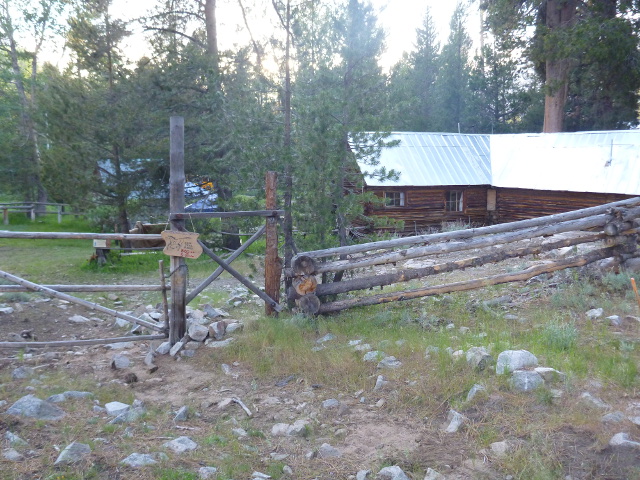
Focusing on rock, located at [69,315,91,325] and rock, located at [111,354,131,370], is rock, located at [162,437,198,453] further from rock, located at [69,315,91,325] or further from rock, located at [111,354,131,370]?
rock, located at [69,315,91,325]

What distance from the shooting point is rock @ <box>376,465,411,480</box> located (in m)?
4.09

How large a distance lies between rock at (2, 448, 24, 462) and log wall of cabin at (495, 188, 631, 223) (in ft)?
60.7

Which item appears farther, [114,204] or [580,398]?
[114,204]

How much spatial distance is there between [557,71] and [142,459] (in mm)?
24487

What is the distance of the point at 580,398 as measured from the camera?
15.8 feet

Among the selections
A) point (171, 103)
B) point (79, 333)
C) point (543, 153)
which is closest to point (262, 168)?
point (79, 333)

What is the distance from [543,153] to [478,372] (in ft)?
61.8

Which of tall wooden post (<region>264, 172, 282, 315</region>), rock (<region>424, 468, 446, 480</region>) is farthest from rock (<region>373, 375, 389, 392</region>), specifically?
tall wooden post (<region>264, 172, 282, 315</region>)

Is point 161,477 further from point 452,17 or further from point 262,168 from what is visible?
point 452,17

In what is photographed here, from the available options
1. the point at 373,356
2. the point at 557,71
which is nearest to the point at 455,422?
the point at 373,356

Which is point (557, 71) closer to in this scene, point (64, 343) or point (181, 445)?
point (64, 343)

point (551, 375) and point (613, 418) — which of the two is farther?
point (551, 375)

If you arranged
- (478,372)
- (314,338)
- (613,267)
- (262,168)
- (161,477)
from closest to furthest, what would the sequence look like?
1. (161,477)
2. (478,372)
3. (314,338)
4. (613,267)
5. (262,168)

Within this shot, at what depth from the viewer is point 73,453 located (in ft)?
14.3
